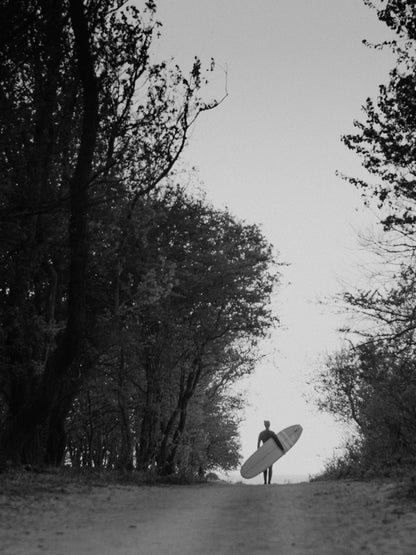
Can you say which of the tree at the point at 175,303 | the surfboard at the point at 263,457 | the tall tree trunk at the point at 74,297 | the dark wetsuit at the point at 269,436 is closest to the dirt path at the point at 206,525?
the tall tree trunk at the point at 74,297

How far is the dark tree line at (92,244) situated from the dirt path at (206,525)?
4699 millimetres

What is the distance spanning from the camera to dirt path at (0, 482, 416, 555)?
20.7 ft

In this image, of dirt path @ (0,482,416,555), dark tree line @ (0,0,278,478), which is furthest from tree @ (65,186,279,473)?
dirt path @ (0,482,416,555)

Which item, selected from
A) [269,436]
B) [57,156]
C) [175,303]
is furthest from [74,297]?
[269,436]

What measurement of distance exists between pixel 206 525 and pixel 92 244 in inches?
498

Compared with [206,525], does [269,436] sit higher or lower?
higher

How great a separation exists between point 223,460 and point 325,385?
50.0 ft

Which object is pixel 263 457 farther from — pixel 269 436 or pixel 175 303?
pixel 175 303

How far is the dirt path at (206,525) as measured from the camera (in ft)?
20.7

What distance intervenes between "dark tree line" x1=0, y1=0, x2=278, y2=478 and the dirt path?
4699 millimetres

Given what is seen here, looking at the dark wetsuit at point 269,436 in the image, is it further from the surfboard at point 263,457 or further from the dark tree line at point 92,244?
the dark tree line at point 92,244

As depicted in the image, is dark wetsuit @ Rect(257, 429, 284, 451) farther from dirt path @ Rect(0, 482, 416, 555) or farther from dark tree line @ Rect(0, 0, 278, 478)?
dirt path @ Rect(0, 482, 416, 555)

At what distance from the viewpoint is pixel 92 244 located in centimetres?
1920

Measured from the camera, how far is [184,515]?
30.9 feet
